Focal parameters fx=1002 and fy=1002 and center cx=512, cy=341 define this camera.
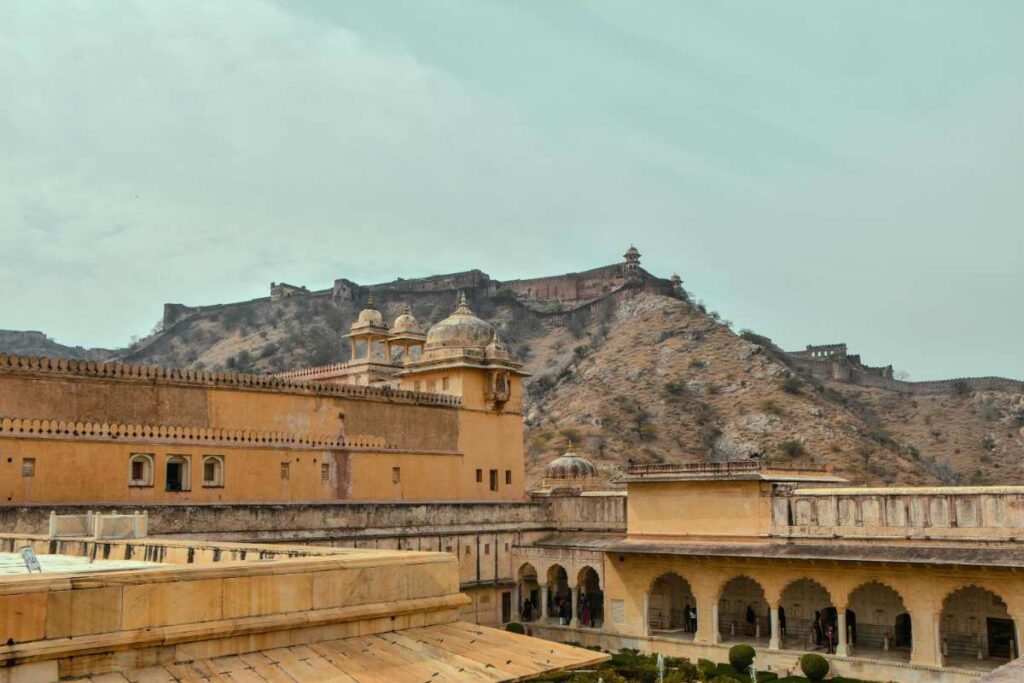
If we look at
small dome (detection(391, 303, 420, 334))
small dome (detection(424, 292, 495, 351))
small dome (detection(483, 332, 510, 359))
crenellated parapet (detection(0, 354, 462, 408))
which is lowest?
crenellated parapet (detection(0, 354, 462, 408))

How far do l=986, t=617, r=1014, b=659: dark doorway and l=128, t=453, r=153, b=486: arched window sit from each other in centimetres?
2121

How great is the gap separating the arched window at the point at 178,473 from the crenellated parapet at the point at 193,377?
2.16 meters

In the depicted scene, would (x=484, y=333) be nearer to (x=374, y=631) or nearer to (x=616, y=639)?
(x=616, y=639)

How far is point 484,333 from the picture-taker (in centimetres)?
3678

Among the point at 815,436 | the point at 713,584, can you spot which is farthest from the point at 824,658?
the point at 815,436

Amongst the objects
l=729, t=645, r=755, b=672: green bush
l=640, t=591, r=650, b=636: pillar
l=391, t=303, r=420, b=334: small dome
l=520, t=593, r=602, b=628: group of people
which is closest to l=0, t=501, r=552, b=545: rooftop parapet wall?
l=520, t=593, r=602, b=628: group of people

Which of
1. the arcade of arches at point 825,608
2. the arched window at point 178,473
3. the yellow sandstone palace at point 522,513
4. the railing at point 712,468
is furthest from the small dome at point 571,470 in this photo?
the arched window at point 178,473

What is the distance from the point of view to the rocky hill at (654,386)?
61.9 meters

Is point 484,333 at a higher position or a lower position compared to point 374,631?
higher

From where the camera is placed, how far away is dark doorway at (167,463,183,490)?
86.5 feet

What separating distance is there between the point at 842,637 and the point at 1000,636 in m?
3.70

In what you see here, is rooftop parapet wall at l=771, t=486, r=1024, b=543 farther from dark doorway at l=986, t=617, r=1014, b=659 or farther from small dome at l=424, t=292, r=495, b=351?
small dome at l=424, t=292, r=495, b=351

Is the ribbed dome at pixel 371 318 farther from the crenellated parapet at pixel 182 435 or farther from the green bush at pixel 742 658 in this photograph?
the green bush at pixel 742 658

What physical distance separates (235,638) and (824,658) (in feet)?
67.8
